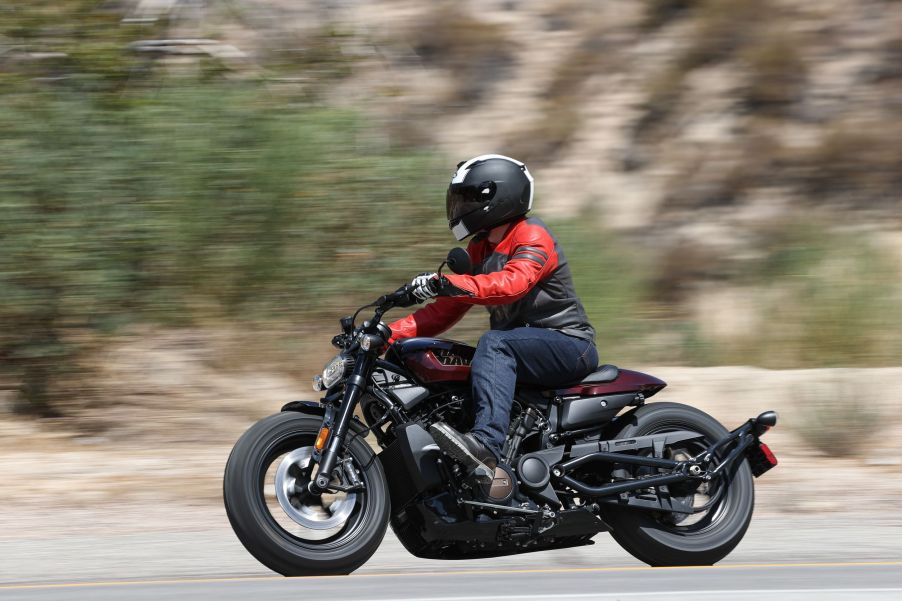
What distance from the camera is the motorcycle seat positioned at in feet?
19.7

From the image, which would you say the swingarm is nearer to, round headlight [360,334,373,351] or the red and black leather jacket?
the red and black leather jacket

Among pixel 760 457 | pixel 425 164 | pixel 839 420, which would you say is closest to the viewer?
pixel 760 457

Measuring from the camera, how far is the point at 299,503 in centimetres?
539

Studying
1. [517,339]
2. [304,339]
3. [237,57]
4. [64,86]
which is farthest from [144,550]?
[237,57]

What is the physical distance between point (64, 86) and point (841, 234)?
9.55 metres

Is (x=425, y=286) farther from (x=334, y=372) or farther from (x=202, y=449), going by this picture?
(x=202, y=449)

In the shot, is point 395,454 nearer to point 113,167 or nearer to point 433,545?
point 433,545

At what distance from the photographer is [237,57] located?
12.3m

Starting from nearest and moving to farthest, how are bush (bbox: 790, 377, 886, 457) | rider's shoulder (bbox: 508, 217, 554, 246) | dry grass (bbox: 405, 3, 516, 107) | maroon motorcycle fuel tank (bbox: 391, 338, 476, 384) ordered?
maroon motorcycle fuel tank (bbox: 391, 338, 476, 384)
rider's shoulder (bbox: 508, 217, 554, 246)
bush (bbox: 790, 377, 886, 457)
dry grass (bbox: 405, 3, 516, 107)

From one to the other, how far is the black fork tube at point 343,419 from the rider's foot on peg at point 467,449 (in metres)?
0.36

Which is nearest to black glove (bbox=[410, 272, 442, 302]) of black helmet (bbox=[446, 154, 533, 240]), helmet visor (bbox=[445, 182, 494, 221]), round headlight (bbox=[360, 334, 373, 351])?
round headlight (bbox=[360, 334, 373, 351])

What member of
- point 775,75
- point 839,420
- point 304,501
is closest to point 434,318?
point 304,501

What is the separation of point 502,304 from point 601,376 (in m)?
0.60

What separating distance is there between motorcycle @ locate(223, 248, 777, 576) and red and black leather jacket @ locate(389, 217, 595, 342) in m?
0.26
